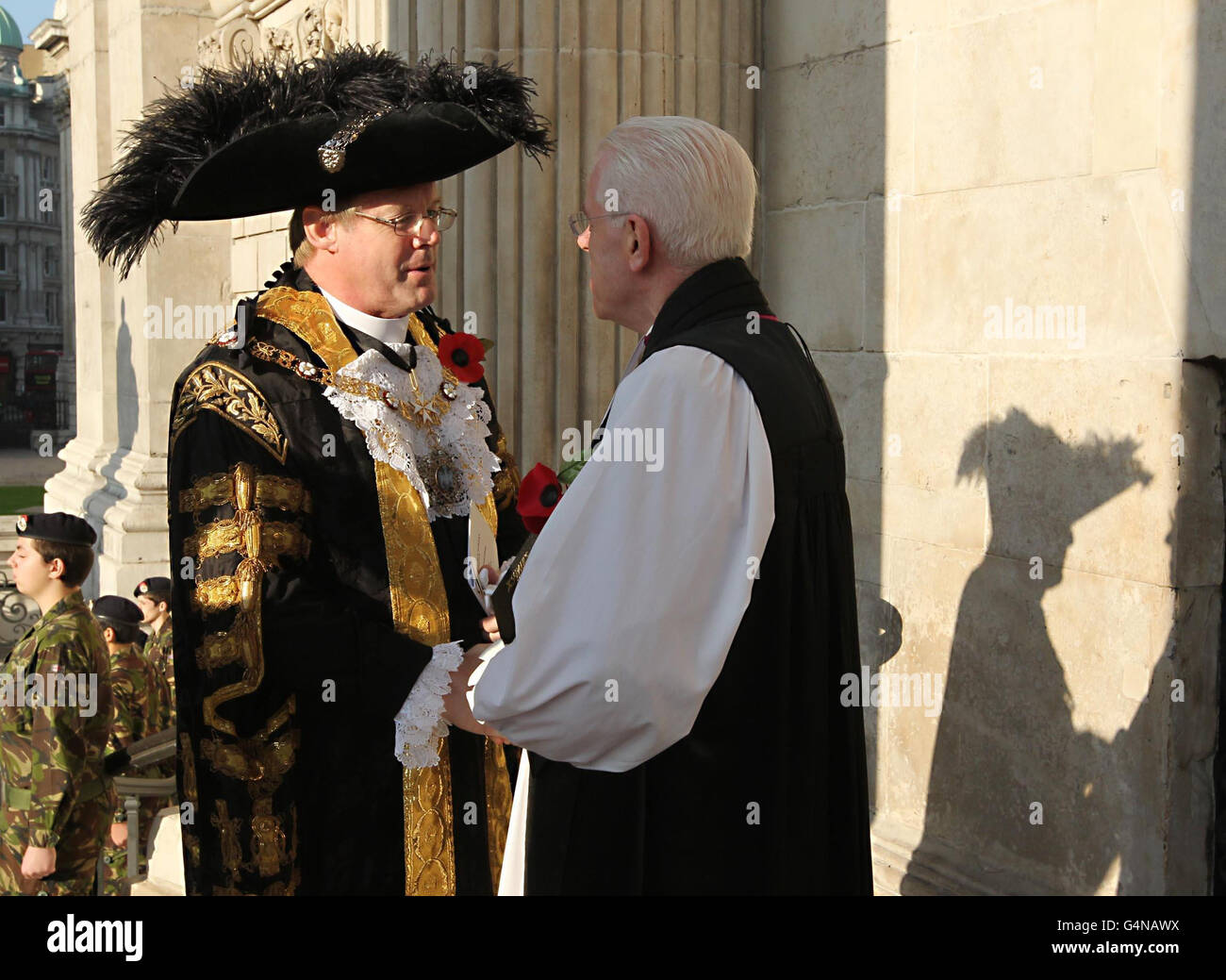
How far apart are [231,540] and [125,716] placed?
10.2ft

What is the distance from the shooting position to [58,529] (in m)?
→ 4.64

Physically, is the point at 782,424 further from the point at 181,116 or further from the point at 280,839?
the point at 181,116

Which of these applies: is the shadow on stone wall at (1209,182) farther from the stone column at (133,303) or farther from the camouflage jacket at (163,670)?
the stone column at (133,303)

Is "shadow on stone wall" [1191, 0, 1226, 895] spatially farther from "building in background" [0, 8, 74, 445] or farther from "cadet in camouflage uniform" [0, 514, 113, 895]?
"building in background" [0, 8, 74, 445]

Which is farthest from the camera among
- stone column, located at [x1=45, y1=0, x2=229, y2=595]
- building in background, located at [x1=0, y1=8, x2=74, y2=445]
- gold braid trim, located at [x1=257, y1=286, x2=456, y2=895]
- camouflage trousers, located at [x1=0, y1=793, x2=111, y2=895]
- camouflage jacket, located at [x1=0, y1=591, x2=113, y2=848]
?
building in background, located at [x1=0, y1=8, x2=74, y2=445]

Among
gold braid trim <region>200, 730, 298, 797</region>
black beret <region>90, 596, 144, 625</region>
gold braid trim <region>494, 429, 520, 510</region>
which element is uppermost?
gold braid trim <region>494, 429, 520, 510</region>

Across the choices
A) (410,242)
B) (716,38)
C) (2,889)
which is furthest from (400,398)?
(2,889)

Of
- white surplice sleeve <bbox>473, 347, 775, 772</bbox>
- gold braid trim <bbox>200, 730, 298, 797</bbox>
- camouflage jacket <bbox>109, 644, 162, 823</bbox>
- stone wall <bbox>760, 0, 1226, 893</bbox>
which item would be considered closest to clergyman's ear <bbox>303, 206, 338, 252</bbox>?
gold braid trim <bbox>200, 730, 298, 797</bbox>

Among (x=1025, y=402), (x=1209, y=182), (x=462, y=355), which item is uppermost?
(x=1209, y=182)

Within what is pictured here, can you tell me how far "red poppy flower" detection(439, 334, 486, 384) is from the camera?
3111mm

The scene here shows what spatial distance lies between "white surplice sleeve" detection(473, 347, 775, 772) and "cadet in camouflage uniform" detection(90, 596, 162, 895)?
3.62 meters

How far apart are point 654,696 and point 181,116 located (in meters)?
1.76

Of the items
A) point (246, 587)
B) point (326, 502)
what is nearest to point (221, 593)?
point (246, 587)

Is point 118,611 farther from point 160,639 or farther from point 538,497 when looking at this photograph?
point 538,497
